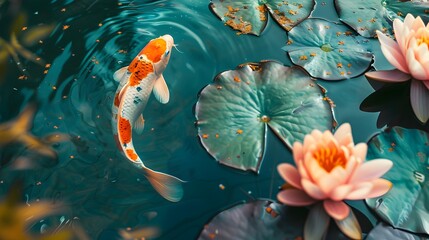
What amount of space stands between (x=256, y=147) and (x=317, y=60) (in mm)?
593

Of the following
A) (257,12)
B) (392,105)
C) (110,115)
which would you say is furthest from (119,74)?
(392,105)

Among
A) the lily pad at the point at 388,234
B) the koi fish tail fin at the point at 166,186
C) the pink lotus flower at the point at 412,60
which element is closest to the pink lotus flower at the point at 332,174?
the lily pad at the point at 388,234

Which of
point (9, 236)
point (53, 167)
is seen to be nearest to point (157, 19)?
point (53, 167)

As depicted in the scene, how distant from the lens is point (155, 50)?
1.98 m

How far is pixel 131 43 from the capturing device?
2.29 metres

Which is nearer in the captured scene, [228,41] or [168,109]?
[168,109]

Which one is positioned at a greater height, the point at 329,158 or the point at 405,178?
the point at 329,158

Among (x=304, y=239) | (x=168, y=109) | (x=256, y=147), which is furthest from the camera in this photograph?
(x=168, y=109)

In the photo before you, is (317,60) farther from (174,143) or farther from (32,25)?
(32,25)

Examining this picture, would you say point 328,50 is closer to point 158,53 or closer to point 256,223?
point 158,53

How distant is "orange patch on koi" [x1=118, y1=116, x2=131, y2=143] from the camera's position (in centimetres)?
180

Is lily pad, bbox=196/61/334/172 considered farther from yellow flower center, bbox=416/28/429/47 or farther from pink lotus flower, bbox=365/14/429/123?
yellow flower center, bbox=416/28/429/47

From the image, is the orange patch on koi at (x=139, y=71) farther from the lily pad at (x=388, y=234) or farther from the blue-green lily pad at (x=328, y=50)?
the lily pad at (x=388, y=234)

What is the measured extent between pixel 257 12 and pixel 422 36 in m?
0.81
